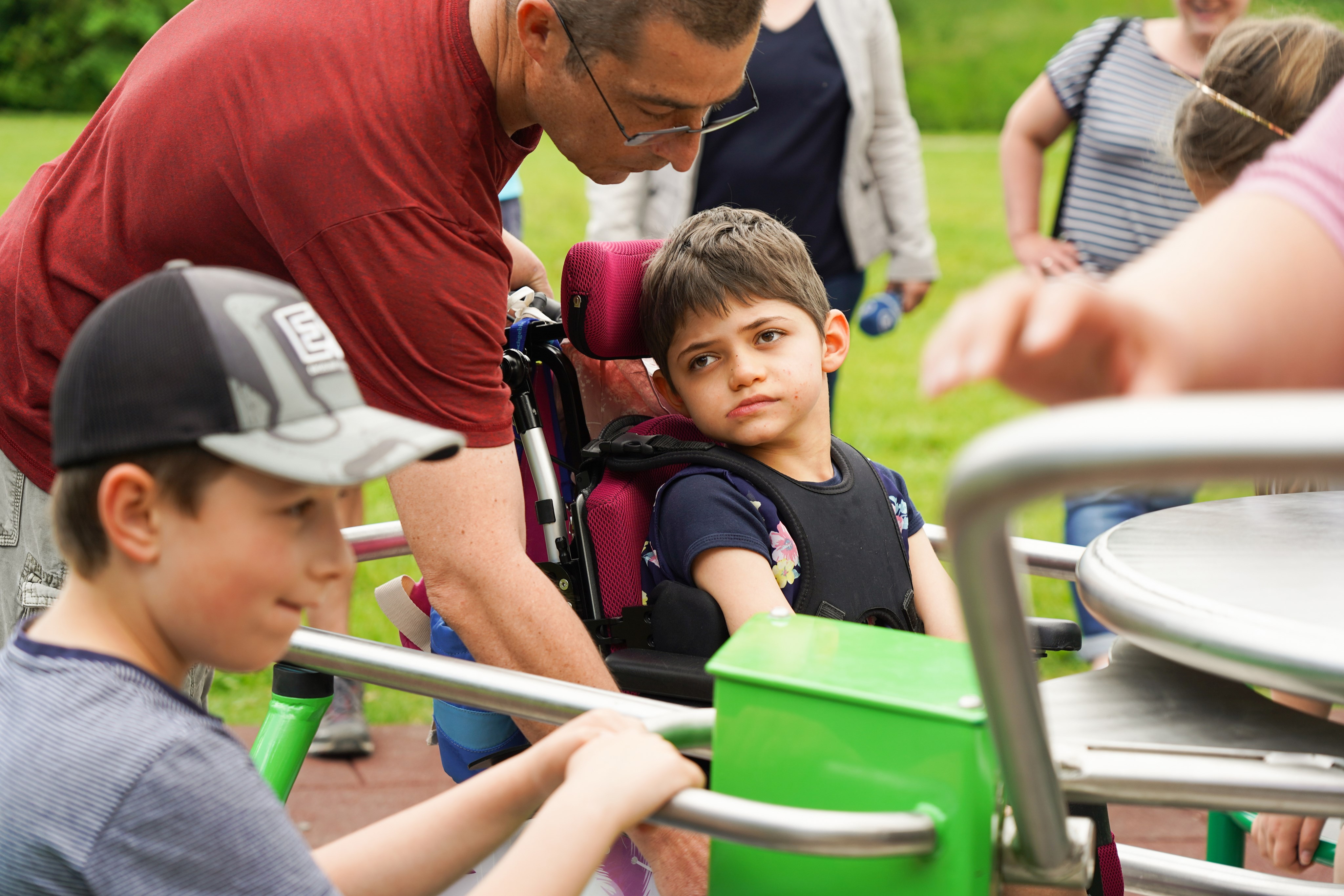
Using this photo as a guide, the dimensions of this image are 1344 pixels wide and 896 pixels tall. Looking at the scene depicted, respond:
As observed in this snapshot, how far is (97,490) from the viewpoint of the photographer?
1061 mm

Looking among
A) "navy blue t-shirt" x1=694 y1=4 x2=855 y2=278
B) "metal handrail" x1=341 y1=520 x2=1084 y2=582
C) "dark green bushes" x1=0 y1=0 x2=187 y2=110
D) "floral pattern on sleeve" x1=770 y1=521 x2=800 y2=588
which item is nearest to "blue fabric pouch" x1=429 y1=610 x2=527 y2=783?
"metal handrail" x1=341 y1=520 x2=1084 y2=582

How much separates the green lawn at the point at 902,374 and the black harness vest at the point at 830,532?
191 millimetres

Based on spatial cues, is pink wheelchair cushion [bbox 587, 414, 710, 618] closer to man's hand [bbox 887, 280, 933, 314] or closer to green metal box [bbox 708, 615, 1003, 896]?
green metal box [bbox 708, 615, 1003, 896]

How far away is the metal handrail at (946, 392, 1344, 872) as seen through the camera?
644mm

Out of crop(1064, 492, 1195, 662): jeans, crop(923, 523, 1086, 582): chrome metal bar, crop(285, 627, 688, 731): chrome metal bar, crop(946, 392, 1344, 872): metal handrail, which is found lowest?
crop(1064, 492, 1195, 662): jeans

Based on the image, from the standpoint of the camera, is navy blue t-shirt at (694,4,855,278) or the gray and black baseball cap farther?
navy blue t-shirt at (694,4,855,278)

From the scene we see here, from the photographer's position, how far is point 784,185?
3.55 m

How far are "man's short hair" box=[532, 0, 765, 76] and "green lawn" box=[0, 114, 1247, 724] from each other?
1.81ft

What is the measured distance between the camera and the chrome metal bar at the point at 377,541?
2.18 meters

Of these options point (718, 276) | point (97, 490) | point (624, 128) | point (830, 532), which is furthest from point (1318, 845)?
point (97, 490)

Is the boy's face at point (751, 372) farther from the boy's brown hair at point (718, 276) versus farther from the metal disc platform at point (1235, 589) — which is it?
the metal disc platform at point (1235, 589)

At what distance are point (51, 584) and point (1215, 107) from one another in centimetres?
184

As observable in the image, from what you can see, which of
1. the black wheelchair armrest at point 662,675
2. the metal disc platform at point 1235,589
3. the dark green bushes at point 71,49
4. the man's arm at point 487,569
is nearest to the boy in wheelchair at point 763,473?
the black wheelchair armrest at point 662,675

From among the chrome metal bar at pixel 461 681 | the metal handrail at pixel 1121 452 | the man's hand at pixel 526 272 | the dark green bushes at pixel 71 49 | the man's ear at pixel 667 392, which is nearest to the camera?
the metal handrail at pixel 1121 452
